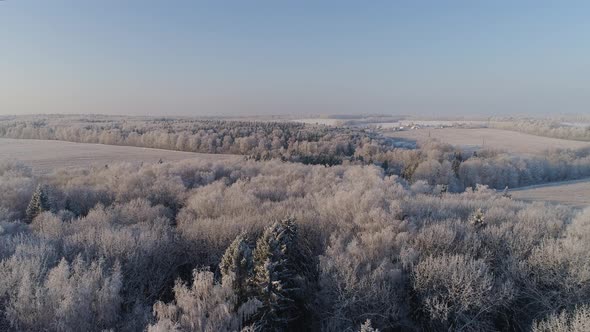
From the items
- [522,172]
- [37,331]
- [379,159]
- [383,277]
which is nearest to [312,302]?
[383,277]

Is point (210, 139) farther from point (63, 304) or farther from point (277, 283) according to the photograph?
point (63, 304)

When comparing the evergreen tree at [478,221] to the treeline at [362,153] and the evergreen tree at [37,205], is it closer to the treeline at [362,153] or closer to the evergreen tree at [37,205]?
the treeline at [362,153]

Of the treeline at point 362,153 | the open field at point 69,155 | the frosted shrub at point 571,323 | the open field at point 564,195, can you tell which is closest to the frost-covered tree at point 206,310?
the frosted shrub at point 571,323

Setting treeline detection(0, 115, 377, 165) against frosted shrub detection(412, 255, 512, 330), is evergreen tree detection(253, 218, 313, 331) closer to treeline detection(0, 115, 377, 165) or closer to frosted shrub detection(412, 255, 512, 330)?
frosted shrub detection(412, 255, 512, 330)

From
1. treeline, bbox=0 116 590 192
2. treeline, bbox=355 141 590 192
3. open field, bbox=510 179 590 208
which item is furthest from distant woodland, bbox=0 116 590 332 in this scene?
treeline, bbox=0 116 590 192

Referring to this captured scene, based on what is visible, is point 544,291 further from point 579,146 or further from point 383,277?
point 579,146
